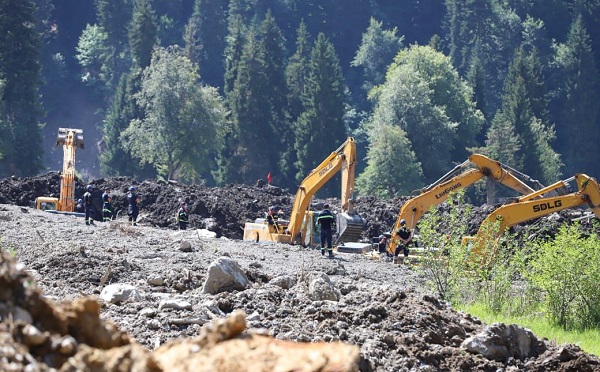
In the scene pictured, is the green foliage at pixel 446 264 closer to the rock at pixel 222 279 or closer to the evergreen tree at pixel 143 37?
the rock at pixel 222 279

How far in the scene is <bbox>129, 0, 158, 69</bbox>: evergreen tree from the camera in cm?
9050

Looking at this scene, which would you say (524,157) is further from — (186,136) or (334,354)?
(334,354)

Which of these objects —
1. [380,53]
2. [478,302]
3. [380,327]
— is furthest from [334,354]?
[380,53]

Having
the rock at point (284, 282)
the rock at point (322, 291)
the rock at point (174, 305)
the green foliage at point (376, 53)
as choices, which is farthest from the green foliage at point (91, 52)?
the rock at point (174, 305)

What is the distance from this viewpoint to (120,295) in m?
16.7

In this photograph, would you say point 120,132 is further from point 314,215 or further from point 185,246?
point 185,246

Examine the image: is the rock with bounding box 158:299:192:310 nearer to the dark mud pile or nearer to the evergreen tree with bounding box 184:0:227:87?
the dark mud pile

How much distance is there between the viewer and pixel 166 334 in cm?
1441

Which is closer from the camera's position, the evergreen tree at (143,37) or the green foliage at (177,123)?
the green foliage at (177,123)

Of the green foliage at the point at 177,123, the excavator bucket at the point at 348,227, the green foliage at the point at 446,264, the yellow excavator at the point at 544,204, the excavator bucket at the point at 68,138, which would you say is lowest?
the green foliage at the point at 446,264

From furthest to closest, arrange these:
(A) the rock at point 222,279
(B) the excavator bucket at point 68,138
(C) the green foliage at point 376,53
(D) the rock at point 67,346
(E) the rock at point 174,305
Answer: (C) the green foliage at point 376,53
(B) the excavator bucket at point 68,138
(A) the rock at point 222,279
(E) the rock at point 174,305
(D) the rock at point 67,346

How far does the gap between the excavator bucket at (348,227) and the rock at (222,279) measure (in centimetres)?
1696

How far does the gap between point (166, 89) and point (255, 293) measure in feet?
205

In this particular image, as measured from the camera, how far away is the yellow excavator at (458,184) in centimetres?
3512
